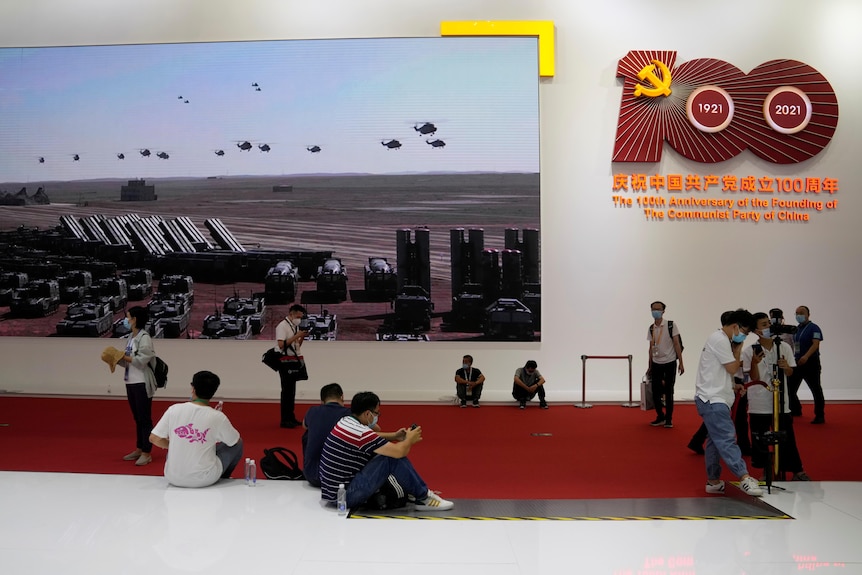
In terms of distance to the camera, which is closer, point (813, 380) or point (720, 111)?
point (813, 380)

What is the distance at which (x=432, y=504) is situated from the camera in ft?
17.8

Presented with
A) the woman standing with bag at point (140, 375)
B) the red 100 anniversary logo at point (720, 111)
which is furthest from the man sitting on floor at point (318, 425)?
the red 100 anniversary logo at point (720, 111)

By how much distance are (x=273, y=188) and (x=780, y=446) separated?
751cm

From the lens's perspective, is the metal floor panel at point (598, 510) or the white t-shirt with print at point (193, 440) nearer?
the metal floor panel at point (598, 510)

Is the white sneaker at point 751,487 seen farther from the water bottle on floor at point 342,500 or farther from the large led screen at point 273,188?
the large led screen at point 273,188

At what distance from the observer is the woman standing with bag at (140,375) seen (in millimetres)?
6777

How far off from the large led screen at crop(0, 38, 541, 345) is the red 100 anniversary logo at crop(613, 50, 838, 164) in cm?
137

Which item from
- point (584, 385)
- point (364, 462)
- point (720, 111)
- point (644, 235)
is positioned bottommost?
point (584, 385)

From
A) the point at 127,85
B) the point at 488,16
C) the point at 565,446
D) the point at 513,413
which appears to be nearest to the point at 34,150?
the point at 127,85

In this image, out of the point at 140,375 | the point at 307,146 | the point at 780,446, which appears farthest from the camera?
the point at 307,146

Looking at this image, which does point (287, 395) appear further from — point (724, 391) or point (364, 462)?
point (724, 391)

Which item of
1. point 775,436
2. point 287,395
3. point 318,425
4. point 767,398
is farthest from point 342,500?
point 287,395

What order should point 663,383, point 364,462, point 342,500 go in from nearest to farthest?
point 342,500 < point 364,462 < point 663,383

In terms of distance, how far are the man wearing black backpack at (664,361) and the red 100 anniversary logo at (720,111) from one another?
305 centimetres
